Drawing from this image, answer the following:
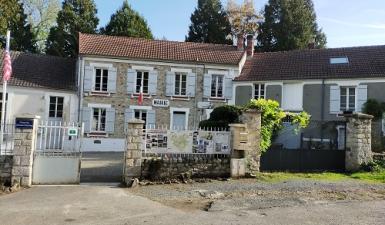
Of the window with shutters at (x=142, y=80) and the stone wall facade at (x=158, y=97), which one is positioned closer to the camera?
the stone wall facade at (x=158, y=97)

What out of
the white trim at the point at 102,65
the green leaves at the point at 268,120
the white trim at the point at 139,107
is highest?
the white trim at the point at 102,65

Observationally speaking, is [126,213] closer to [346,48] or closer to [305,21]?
[346,48]

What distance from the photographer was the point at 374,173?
16250mm

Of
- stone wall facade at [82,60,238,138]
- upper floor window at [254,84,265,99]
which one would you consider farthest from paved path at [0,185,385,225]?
upper floor window at [254,84,265,99]

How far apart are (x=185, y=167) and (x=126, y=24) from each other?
94.9ft

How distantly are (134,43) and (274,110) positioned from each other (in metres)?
16.5

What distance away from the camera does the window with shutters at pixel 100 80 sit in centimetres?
2875

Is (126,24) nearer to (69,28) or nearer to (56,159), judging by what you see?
(69,28)

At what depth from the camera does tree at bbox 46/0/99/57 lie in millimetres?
40031

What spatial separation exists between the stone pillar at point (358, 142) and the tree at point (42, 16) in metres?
33.7

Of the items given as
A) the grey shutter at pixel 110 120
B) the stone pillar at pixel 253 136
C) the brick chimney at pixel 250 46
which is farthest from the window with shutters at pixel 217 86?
the stone pillar at pixel 253 136

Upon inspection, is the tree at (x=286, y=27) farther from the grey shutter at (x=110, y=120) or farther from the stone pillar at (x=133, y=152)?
the stone pillar at (x=133, y=152)

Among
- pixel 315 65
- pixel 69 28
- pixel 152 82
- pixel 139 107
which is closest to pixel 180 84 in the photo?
pixel 152 82

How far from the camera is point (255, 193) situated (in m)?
12.5
